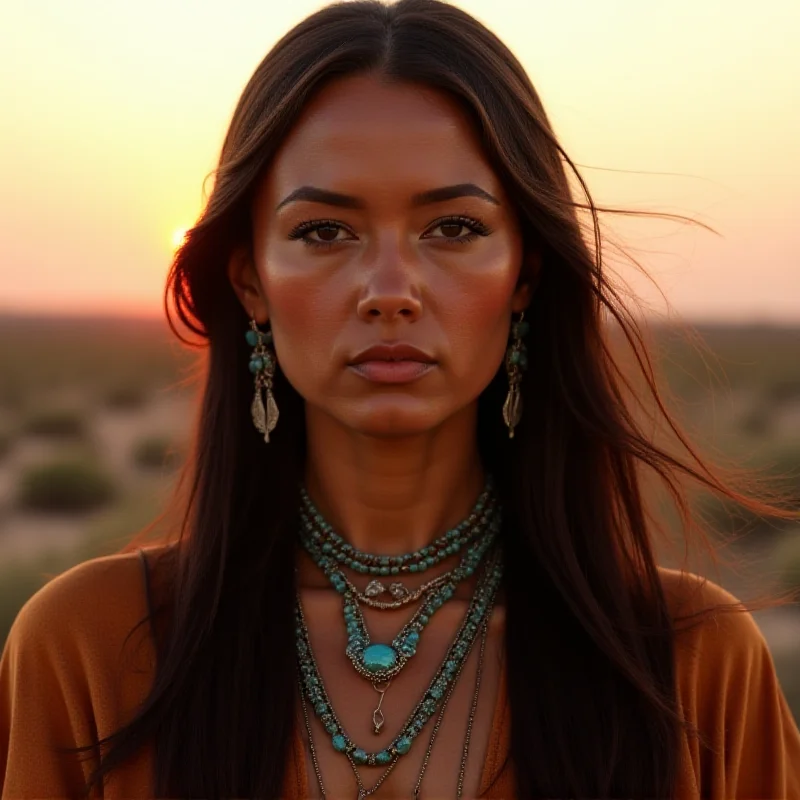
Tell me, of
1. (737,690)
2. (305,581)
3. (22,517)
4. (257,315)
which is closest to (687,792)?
(737,690)

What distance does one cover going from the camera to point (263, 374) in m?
3.26

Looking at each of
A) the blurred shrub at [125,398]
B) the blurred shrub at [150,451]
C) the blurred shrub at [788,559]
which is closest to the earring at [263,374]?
the blurred shrub at [788,559]

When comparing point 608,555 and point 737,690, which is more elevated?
point 608,555

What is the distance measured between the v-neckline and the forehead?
117cm

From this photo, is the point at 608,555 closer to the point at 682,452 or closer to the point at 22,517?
the point at 682,452

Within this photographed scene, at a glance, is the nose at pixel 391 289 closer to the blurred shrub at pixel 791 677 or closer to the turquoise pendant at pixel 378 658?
the turquoise pendant at pixel 378 658

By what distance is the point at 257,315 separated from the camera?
3.20 meters

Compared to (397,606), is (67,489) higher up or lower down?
higher up

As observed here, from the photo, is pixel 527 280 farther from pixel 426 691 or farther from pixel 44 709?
pixel 44 709

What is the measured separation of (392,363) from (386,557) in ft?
1.85

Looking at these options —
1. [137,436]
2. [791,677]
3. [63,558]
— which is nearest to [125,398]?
[137,436]

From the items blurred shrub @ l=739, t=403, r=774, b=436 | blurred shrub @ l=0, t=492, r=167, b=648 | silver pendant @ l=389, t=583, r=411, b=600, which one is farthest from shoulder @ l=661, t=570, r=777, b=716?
blurred shrub @ l=739, t=403, r=774, b=436

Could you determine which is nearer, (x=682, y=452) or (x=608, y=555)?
(x=608, y=555)

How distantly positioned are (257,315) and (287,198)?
13.1 inches
